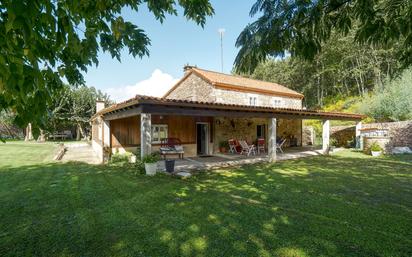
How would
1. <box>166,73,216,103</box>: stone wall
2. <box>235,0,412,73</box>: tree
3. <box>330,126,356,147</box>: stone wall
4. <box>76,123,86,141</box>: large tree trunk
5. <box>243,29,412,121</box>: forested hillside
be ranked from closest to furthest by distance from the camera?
<box>235,0,412,73</box>: tree
<box>166,73,216,103</box>: stone wall
<box>330,126,356,147</box>: stone wall
<box>243,29,412,121</box>: forested hillside
<box>76,123,86,141</box>: large tree trunk

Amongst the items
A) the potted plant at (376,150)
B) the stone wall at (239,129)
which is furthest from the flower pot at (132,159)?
the potted plant at (376,150)

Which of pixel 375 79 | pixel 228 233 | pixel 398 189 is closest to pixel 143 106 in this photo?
pixel 228 233

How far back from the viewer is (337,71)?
32.6 m

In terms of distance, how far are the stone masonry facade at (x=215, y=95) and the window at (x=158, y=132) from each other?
421 centimetres

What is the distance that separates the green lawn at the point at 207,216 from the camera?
360 cm

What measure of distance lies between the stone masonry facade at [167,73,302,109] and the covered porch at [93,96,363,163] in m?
1.55

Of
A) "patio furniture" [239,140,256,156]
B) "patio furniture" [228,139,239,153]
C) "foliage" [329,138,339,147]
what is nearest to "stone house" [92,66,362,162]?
"patio furniture" [228,139,239,153]

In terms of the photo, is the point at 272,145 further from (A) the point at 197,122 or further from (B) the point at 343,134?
(B) the point at 343,134

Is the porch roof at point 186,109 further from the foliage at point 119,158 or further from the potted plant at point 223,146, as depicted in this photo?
the potted plant at point 223,146

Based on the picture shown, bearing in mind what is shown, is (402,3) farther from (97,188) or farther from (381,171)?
(381,171)

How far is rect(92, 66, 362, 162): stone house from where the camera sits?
30.7ft

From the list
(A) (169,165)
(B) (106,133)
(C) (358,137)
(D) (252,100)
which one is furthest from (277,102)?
(A) (169,165)

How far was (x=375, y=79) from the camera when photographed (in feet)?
97.6

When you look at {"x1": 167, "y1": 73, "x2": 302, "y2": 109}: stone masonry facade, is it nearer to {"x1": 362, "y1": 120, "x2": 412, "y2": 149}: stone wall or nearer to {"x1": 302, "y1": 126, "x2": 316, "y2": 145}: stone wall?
{"x1": 302, "y1": 126, "x2": 316, "y2": 145}: stone wall
